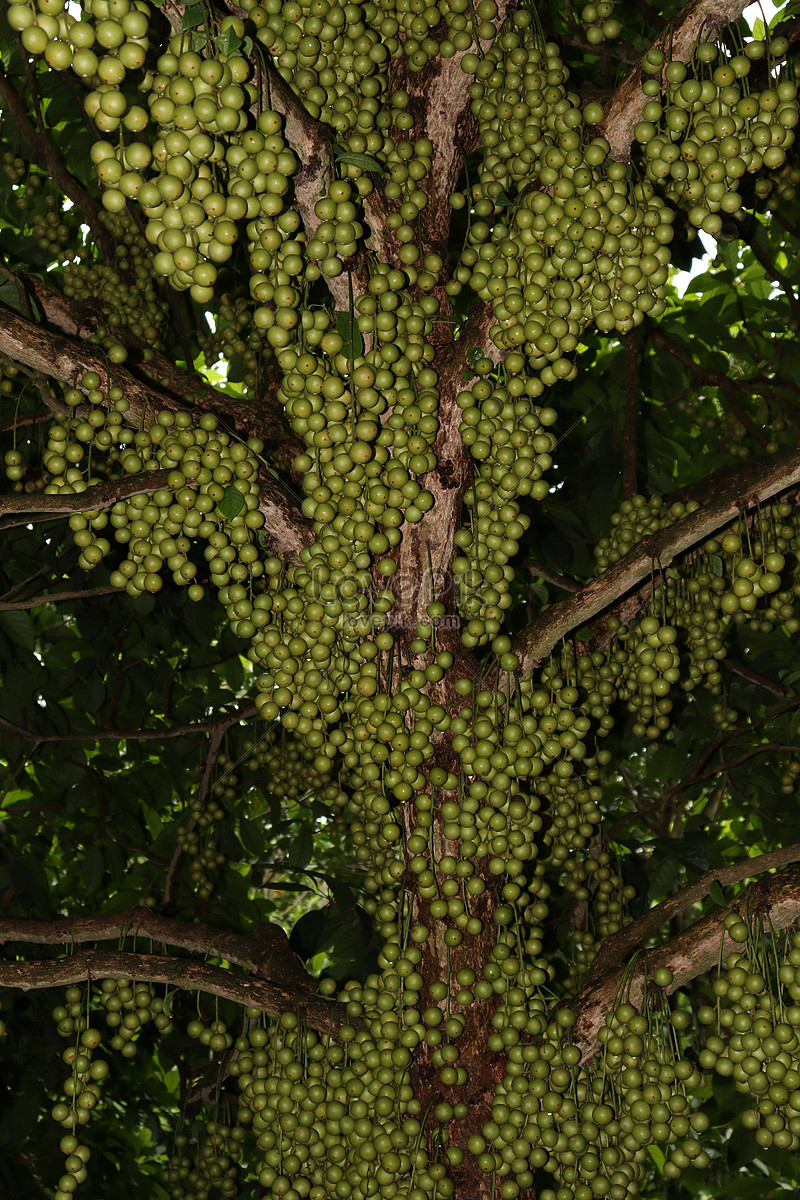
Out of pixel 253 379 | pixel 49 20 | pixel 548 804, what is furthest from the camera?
pixel 253 379

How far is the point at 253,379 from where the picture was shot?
12.5 feet

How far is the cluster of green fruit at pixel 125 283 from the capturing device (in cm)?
340

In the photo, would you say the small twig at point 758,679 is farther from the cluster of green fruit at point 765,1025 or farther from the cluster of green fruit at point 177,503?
the cluster of green fruit at point 177,503

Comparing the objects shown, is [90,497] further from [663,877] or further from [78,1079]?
[663,877]

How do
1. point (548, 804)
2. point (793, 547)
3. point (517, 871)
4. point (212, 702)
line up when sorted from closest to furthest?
point (517, 871) → point (793, 547) → point (548, 804) → point (212, 702)

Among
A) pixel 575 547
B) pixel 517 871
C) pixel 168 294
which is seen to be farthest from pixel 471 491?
pixel 168 294

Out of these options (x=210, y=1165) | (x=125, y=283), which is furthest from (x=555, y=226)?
(x=210, y=1165)

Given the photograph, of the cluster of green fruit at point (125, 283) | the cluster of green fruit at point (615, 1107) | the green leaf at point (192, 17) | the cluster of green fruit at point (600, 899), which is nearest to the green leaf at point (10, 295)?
the green leaf at point (192, 17)

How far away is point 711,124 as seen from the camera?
67.3 inches

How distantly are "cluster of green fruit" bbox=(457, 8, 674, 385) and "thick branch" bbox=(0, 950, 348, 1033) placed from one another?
4.78 ft

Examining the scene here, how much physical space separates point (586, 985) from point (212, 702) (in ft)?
8.22

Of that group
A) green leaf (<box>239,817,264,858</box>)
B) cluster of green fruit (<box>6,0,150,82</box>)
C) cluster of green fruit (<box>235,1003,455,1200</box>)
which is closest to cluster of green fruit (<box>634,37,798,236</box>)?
cluster of green fruit (<box>6,0,150,82</box>)

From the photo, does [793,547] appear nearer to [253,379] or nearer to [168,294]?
[253,379]

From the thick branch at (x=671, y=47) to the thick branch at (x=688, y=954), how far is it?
1461 millimetres
